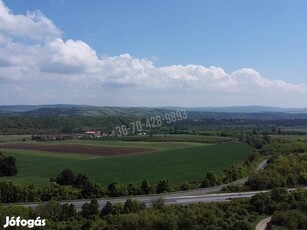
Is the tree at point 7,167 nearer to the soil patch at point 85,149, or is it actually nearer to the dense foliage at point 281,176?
the soil patch at point 85,149

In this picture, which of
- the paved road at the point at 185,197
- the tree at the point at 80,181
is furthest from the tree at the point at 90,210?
the tree at the point at 80,181

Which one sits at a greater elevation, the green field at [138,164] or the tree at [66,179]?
the tree at [66,179]

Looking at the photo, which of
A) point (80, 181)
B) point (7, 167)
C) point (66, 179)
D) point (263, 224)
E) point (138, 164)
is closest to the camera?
point (263, 224)

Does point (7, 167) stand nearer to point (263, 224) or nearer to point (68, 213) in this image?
point (68, 213)

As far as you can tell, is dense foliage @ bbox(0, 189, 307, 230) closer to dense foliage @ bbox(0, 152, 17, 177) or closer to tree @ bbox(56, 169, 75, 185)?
tree @ bbox(56, 169, 75, 185)

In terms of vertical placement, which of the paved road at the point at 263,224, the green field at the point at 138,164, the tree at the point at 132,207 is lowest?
the green field at the point at 138,164

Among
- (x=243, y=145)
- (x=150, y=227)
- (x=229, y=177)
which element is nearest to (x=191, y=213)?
(x=150, y=227)

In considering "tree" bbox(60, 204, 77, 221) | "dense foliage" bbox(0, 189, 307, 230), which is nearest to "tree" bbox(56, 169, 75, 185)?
"dense foliage" bbox(0, 189, 307, 230)

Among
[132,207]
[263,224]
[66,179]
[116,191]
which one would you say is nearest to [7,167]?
[66,179]
